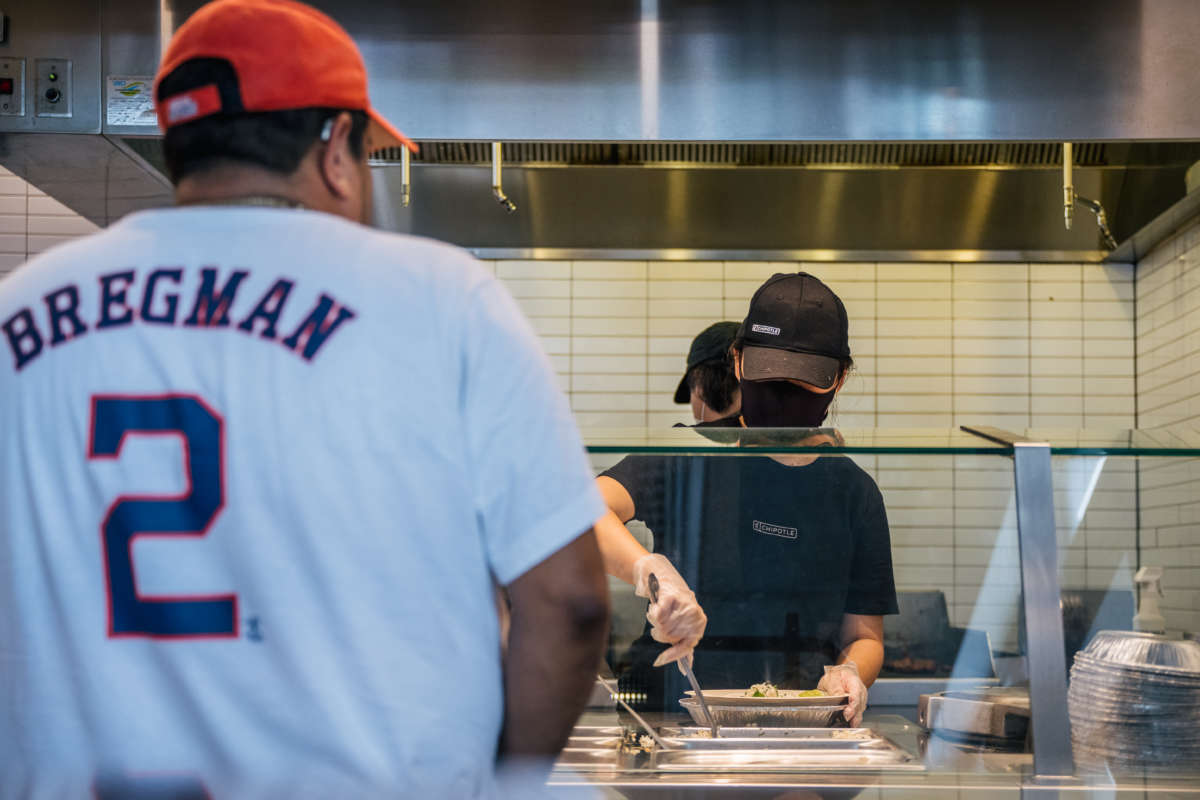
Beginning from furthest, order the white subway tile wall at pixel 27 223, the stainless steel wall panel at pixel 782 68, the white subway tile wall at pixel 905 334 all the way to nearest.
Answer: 1. the white subway tile wall at pixel 27 223
2. the white subway tile wall at pixel 905 334
3. the stainless steel wall panel at pixel 782 68

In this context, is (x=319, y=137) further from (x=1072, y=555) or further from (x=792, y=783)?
(x=1072, y=555)

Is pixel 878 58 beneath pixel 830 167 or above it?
above

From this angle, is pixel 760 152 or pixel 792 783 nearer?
pixel 792 783

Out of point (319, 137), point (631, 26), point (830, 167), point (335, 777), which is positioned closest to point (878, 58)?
point (830, 167)

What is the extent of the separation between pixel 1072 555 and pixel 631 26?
2.14 metres

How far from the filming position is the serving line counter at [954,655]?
58.2 inches

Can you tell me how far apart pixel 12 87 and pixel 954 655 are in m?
2.84

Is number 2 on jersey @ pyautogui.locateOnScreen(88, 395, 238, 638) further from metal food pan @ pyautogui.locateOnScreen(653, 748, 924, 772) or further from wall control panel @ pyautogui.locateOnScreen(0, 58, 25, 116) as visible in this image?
wall control panel @ pyautogui.locateOnScreen(0, 58, 25, 116)

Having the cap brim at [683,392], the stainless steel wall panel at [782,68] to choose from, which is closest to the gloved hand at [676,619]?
the cap brim at [683,392]

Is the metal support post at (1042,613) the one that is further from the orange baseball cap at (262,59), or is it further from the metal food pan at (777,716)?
the orange baseball cap at (262,59)

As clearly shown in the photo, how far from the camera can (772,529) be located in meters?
1.84

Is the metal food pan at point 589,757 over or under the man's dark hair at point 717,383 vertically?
under

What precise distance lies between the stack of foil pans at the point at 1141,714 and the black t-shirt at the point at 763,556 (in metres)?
0.41

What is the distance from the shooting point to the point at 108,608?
0.85 metres
